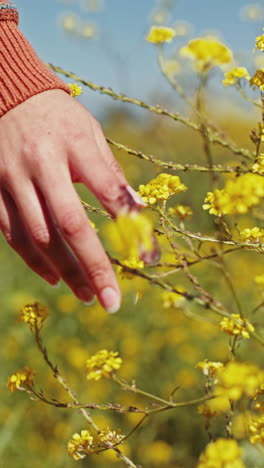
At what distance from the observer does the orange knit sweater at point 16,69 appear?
1.02 m

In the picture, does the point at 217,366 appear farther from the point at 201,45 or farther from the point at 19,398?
the point at 19,398

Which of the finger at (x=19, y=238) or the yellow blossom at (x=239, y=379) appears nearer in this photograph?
the yellow blossom at (x=239, y=379)

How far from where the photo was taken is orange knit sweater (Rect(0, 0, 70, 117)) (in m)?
1.02

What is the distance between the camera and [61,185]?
0.87 meters

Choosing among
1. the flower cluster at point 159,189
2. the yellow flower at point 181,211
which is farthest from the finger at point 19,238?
the yellow flower at point 181,211

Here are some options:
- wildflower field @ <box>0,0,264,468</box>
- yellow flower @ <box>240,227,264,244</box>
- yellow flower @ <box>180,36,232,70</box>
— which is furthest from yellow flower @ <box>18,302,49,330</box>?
yellow flower @ <box>180,36,232,70</box>

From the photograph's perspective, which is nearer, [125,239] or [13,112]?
[125,239]

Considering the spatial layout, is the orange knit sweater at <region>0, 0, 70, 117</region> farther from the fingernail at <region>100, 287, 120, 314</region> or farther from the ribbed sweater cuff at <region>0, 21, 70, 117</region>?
the fingernail at <region>100, 287, 120, 314</region>

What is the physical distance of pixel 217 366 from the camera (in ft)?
3.68

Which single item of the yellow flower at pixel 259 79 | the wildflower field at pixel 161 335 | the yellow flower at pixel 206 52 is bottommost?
the wildflower field at pixel 161 335

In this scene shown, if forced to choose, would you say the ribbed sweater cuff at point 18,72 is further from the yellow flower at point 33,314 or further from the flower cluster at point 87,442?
the flower cluster at point 87,442

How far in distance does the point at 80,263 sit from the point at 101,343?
257cm

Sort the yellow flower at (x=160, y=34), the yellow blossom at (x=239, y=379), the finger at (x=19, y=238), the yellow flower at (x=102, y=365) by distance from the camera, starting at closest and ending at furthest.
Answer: the yellow blossom at (x=239, y=379) → the finger at (x=19, y=238) → the yellow flower at (x=102, y=365) → the yellow flower at (x=160, y=34)

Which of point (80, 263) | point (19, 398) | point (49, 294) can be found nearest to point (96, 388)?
point (19, 398)
